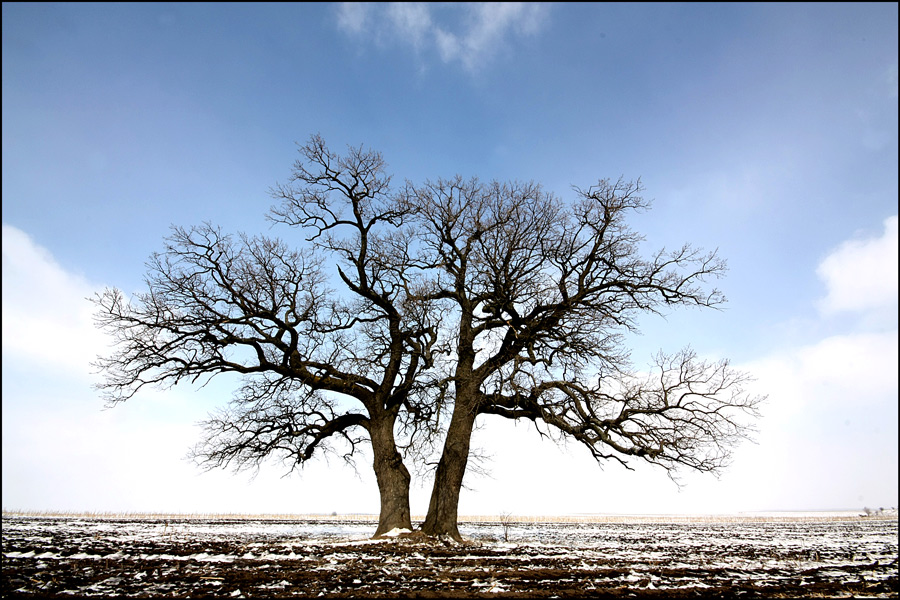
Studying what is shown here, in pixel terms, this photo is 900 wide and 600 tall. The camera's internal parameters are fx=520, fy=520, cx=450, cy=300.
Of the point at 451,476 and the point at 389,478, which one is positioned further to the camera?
the point at 389,478

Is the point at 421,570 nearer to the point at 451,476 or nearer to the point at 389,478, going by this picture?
the point at 451,476

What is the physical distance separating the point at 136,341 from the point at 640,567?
515 inches

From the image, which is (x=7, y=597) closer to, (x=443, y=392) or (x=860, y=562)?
(x=443, y=392)

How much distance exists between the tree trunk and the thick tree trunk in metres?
0.79

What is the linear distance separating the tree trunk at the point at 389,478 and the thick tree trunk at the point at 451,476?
2.58ft

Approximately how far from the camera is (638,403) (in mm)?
14219

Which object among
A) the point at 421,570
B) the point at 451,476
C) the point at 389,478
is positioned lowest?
the point at 421,570

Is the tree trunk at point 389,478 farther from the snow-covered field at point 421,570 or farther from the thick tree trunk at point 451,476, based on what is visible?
the snow-covered field at point 421,570

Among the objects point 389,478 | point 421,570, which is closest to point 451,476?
point 389,478

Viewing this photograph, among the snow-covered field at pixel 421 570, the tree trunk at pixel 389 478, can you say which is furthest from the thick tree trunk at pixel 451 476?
the snow-covered field at pixel 421 570

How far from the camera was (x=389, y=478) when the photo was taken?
14883 millimetres

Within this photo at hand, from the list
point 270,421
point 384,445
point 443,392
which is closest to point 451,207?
point 443,392

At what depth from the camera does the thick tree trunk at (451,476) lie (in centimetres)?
1403

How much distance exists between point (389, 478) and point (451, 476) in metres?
1.88
